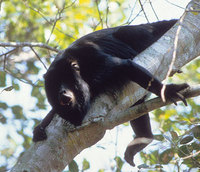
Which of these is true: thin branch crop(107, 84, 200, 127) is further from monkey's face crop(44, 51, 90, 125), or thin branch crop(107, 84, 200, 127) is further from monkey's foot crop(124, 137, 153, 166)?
monkey's foot crop(124, 137, 153, 166)

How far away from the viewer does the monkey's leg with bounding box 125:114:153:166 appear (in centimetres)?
391

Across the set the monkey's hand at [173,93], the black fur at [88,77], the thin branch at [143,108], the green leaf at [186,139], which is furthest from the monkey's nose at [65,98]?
the green leaf at [186,139]

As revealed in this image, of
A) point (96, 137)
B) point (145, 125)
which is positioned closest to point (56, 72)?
point (96, 137)

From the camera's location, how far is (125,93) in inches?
103

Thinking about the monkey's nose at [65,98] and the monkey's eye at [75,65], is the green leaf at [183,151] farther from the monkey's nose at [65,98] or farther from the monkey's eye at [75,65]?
the monkey's eye at [75,65]

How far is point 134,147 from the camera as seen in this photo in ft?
12.9

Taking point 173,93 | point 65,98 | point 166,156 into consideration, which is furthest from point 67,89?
point 166,156

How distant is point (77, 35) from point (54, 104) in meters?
2.61

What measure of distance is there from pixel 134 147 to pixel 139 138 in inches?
5.9

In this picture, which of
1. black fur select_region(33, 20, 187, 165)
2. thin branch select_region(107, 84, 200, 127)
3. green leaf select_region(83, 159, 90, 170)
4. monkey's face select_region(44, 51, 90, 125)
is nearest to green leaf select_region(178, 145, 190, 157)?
black fur select_region(33, 20, 187, 165)

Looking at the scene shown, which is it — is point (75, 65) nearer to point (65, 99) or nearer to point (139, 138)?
point (65, 99)

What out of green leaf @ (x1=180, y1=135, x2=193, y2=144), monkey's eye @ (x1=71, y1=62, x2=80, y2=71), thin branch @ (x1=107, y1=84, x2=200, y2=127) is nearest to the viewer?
thin branch @ (x1=107, y1=84, x2=200, y2=127)

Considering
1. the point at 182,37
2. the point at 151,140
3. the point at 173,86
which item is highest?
the point at 182,37

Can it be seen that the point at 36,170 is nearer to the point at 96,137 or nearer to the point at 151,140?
the point at 96,137
